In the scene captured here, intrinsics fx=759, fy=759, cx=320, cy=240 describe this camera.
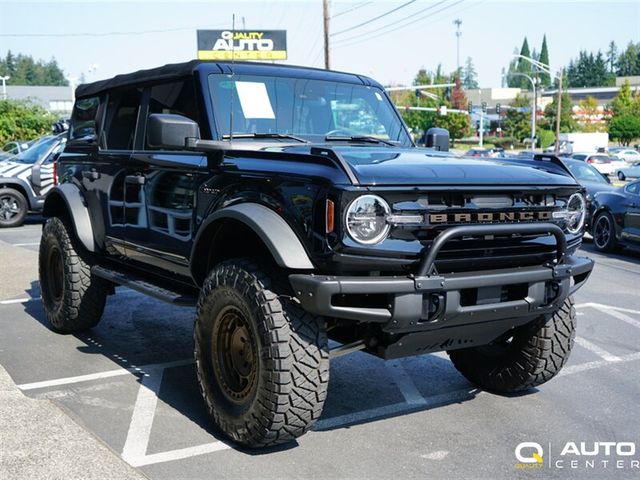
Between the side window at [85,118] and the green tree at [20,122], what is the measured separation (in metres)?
35.3

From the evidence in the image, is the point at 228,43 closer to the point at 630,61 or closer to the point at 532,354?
the point at 532,354

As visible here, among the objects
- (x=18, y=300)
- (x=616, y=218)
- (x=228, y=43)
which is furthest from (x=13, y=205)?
(x=228, y=43)

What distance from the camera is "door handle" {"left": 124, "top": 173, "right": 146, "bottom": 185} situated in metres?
5.35

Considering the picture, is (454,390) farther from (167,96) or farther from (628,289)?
(628,289)

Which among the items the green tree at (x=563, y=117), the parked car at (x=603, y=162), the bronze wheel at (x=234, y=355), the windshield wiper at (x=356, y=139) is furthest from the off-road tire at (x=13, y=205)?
the green tree at (x=563, y=117)

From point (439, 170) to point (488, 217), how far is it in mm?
351

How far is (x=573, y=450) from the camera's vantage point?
165 inches

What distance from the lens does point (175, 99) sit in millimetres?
5242

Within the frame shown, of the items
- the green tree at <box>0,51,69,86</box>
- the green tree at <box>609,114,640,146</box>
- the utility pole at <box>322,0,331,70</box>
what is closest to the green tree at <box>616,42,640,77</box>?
the green tree at <box>609,114,640,146</box>

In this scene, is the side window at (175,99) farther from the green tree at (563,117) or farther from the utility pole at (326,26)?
the green tree at (563,117)

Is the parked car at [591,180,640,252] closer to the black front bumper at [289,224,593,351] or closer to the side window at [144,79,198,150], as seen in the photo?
the black front bumper at [289,224,593,351]

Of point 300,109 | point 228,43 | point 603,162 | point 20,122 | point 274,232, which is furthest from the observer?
point 228,43

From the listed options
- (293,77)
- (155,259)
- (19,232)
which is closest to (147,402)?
(155,259)

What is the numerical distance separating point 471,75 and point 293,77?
19170cm
